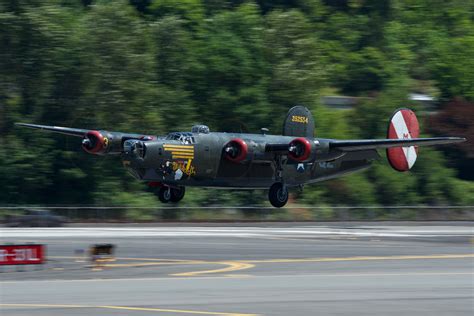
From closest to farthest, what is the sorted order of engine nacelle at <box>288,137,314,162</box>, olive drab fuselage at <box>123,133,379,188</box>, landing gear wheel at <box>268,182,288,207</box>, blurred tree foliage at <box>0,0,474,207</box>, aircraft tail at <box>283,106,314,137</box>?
olive drab fuselage at <box>123,133,379,188</box> < engine nacelle at <box>288,137,314,162</box> < landing gear wheel at <box>268,182,288,207</box> < aircraft tail at <box>283,106,314,137</box> < blurred tree foliage at <box>0,0,474,207</box>

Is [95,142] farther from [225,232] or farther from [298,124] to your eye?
[298,124]

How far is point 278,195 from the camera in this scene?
1748 inches

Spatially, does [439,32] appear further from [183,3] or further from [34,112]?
[34,112]

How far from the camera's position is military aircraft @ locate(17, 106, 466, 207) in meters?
39.6

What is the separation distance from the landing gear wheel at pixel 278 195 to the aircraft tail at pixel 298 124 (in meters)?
4.04

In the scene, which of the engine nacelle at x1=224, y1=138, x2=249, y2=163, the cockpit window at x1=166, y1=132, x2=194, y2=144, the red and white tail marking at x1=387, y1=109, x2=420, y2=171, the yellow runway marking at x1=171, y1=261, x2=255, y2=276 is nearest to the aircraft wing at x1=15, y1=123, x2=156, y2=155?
the cockpit window at x1=166, y1=132, x2=194, y2=144

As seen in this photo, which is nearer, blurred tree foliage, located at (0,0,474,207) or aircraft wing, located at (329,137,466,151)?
aircraft wing, located at (329,137,466,151)

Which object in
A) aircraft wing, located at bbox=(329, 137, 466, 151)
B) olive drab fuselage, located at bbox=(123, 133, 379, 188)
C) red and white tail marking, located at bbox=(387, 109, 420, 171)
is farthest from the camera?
red and white tail marking, located at bbox=(387, 109, 420, 171)

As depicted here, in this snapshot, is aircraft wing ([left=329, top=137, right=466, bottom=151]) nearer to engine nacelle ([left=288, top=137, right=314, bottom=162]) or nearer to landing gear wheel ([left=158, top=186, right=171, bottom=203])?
engine nacelle ([left=288, top=137, right=314, bottom=162])

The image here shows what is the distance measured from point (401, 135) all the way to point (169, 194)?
14876 mm

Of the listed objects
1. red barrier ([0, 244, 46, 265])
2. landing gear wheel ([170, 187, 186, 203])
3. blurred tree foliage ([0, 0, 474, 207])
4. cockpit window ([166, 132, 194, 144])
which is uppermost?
red barrier ([0, 244, 46, 265])

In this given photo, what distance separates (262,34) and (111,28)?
39.0 ft

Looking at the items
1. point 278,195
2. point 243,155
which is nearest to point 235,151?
point 243,155

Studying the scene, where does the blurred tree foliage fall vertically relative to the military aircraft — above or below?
below
